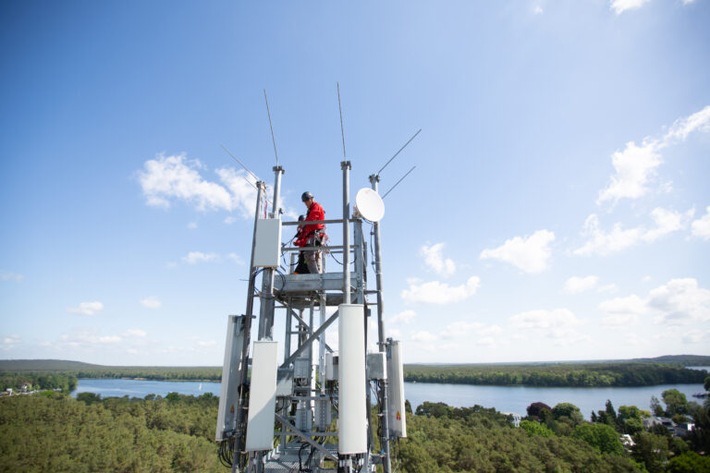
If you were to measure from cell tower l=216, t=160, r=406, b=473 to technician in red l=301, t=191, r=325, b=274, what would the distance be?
1.60 ft

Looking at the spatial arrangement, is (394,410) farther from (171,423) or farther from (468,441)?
(171,423)

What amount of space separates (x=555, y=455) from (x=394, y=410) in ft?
125

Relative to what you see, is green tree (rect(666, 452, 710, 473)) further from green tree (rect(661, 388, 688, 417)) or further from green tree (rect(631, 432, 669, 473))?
green tree (rect(661, 388, 688, 417))

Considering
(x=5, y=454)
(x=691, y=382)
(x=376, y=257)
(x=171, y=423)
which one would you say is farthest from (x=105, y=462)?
(x=691, y=382)

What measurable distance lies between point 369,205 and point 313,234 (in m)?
1.38

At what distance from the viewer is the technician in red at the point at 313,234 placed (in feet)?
24.0

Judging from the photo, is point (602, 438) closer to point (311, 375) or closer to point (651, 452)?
point (651, 452)

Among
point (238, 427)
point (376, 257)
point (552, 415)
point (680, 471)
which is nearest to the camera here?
point (238, 427)

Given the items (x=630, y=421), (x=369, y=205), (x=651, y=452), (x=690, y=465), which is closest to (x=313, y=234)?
(x=369, y=205)

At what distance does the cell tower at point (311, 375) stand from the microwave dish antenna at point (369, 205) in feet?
0.07

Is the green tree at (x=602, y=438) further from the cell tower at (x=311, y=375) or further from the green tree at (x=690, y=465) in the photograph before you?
the cell tower at (x=311, y=375)

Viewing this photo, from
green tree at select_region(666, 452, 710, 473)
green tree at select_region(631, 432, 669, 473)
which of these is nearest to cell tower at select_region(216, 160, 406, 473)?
green tree at select_region(666, 452, 710, 473)

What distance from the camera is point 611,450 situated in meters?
43.0

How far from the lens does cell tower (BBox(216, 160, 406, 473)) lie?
5.24m
